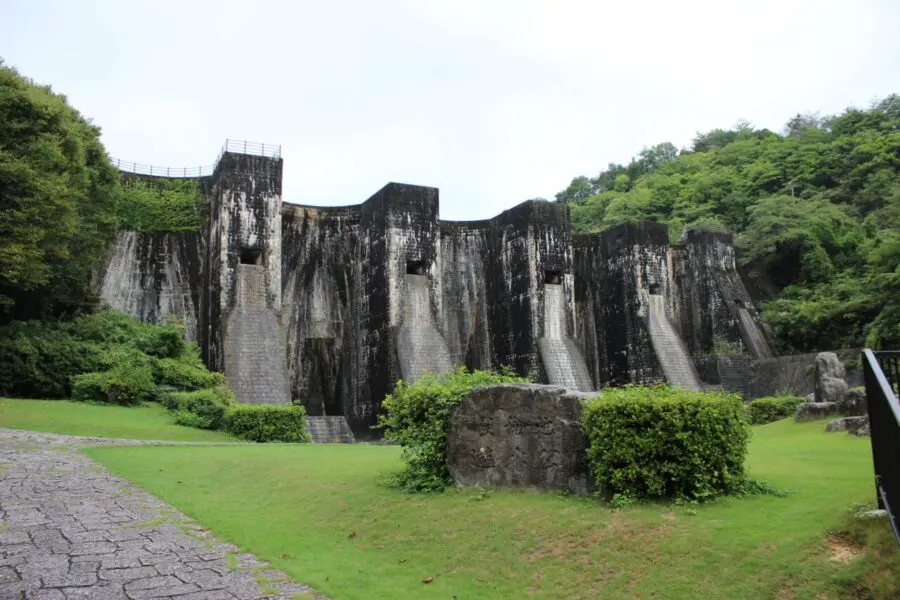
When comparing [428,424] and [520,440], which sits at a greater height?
[428,424]

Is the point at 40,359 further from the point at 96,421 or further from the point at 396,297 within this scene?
the point at 396,297

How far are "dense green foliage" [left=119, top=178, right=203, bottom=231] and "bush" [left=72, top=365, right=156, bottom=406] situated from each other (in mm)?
6173

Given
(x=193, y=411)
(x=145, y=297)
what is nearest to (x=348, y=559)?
(x=193, y=411)

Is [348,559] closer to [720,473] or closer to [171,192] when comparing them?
[720,473]

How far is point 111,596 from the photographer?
469 cm

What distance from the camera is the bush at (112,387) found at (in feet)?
54.1

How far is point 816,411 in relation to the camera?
1277 cm

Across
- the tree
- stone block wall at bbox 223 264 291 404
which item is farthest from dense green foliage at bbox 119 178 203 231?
the tree

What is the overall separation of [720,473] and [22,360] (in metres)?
15.8

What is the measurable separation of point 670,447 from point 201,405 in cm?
1232

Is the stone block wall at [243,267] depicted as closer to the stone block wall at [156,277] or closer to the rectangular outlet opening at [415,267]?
the stone block wall at [156,277]

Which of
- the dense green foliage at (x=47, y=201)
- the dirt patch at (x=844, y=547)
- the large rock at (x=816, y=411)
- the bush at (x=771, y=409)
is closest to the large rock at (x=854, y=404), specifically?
the large rock at (x=816, y=411)

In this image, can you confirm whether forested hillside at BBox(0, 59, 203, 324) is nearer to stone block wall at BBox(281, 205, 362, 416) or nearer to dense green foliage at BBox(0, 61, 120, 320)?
dense green foliage at BBox(0, 61, 120, 320)

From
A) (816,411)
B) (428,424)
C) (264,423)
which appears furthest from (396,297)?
(428,424)
